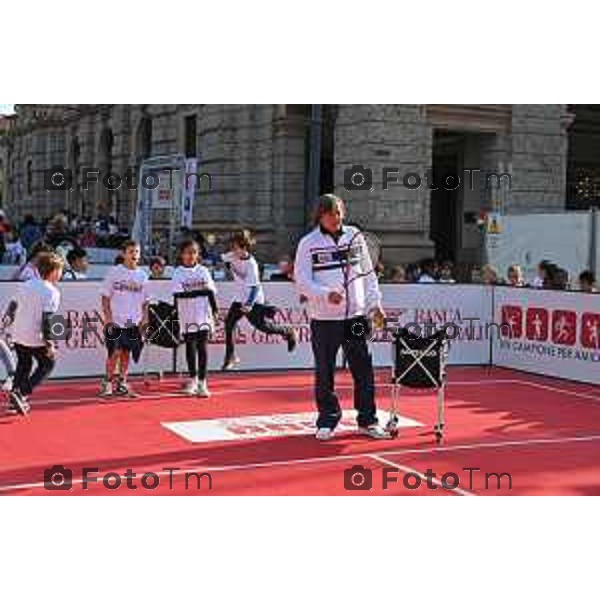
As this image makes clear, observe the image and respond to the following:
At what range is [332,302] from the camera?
9461mm

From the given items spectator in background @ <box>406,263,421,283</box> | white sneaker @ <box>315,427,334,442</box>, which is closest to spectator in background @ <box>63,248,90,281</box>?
spectator in background @ <box>406,263,421,283</box>

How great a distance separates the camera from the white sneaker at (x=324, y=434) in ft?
31.7

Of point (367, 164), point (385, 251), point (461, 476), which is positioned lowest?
point (461, 476)

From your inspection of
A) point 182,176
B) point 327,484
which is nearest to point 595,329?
point 327,484

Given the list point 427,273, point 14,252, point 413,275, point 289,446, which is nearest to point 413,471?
point 289,446

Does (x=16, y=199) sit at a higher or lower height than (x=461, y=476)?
higher

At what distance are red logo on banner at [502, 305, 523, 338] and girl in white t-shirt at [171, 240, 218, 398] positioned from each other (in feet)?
16.8

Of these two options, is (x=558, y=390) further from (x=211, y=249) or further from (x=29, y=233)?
(x=29, y=233)

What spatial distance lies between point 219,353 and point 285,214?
40.6 ft

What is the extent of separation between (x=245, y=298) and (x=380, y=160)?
10.3 meters

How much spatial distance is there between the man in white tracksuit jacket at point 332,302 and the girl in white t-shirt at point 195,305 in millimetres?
2715

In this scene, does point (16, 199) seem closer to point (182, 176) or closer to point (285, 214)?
point (285, 214)

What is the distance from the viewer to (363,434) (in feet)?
32.8

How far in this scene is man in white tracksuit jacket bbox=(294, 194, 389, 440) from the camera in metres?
9.47
